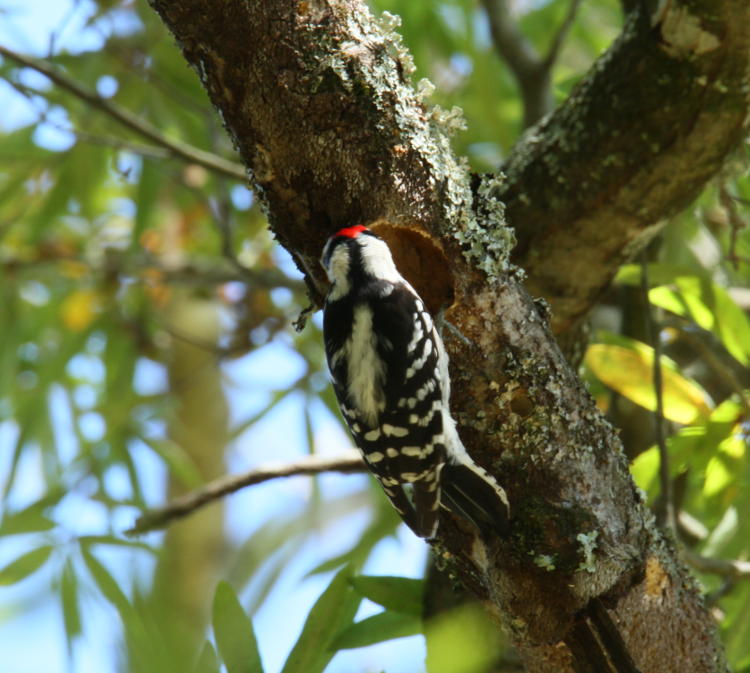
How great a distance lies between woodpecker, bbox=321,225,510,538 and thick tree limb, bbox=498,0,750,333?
1.65 ft

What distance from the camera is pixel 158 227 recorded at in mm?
5199

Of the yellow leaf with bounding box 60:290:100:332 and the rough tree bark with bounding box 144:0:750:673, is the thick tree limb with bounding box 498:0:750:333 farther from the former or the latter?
the yellow leaf with bounding box 60:290:100:332

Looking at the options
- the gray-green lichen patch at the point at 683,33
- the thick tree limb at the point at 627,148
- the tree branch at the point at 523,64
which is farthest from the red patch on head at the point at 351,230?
the tree branch at the point at 523,64

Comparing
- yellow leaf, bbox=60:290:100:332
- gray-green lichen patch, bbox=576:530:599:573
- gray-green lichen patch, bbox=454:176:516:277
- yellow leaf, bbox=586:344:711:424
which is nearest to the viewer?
gray-green lichen patch, bbox=576:530:599:573

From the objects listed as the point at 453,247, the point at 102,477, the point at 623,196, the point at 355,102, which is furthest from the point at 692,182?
the point at 102,477

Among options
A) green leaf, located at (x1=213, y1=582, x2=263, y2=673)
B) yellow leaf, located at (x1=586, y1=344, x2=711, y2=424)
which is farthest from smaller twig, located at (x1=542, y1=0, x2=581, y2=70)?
green leaf, located at (x1=213, y1=582, x2=263, y2=673)

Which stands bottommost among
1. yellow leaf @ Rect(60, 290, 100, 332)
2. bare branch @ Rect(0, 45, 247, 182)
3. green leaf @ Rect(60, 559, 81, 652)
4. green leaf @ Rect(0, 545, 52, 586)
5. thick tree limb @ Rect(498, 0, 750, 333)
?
green leaf @ Rect(60, 559, 81, 652)

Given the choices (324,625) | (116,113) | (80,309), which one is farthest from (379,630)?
(80,309)

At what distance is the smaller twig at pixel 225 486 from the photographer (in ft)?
8.09

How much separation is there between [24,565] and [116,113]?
4.58ft

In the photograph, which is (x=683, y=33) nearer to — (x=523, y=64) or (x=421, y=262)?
(x=421, y=262)

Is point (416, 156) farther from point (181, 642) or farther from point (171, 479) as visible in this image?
point (171, 479)

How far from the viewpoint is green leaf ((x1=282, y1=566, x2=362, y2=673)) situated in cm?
196

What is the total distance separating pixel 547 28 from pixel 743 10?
6.97 ft
